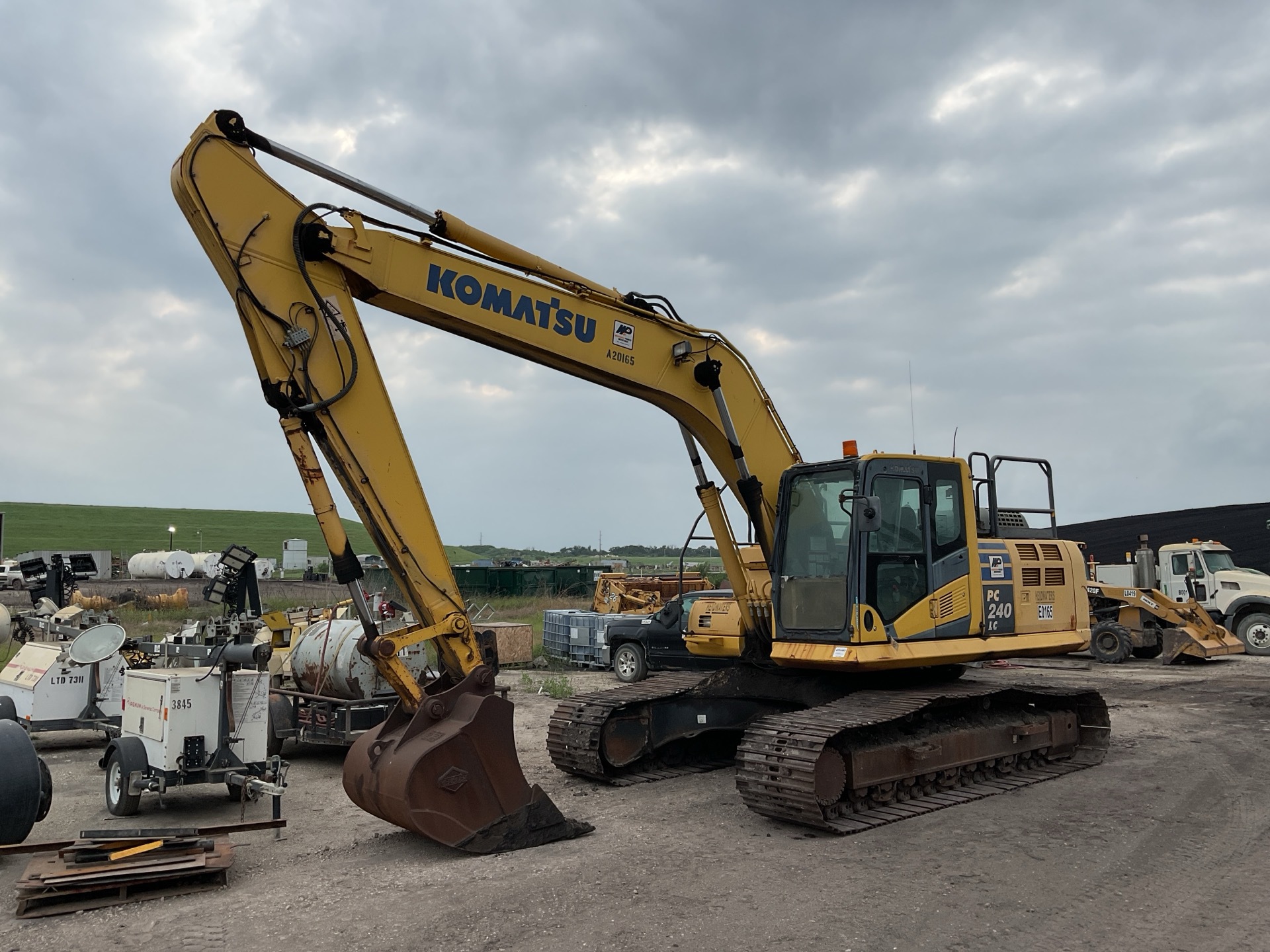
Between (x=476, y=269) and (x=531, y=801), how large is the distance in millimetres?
3944

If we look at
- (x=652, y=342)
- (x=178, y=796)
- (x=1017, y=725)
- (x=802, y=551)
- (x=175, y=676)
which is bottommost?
(x=178, y=796)

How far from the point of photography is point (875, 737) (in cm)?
830

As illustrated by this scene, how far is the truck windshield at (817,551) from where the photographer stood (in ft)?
28.0

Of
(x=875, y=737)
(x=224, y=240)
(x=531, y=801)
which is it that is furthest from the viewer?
(x=875, y=737)

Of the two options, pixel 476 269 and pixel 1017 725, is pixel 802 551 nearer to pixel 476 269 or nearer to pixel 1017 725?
pixel 1017 725

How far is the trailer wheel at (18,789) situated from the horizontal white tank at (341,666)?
12.7ft

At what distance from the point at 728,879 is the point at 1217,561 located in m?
22.1

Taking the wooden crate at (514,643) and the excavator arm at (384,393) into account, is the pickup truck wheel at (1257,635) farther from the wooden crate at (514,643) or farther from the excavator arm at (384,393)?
the excavator arm at (384,393)

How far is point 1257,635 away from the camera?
75.0 feet

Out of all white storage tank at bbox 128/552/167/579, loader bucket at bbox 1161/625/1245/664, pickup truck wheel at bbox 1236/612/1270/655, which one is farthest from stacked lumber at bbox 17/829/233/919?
→ white storage tank at bbox 128/552/167/579

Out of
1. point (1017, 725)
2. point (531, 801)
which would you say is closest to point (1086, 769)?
point (1017, 725)

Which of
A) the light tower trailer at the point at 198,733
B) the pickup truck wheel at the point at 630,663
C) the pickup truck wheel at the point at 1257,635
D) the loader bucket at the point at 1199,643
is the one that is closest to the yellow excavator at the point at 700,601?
the light tower trailer at the point at 198,733

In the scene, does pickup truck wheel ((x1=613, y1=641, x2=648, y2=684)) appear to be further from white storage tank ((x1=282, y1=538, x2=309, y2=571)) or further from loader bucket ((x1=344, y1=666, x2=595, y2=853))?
white storage tank ((x1=282, y1=538, x2=309, y2=571))

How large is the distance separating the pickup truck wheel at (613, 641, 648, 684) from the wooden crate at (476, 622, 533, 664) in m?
2.78
